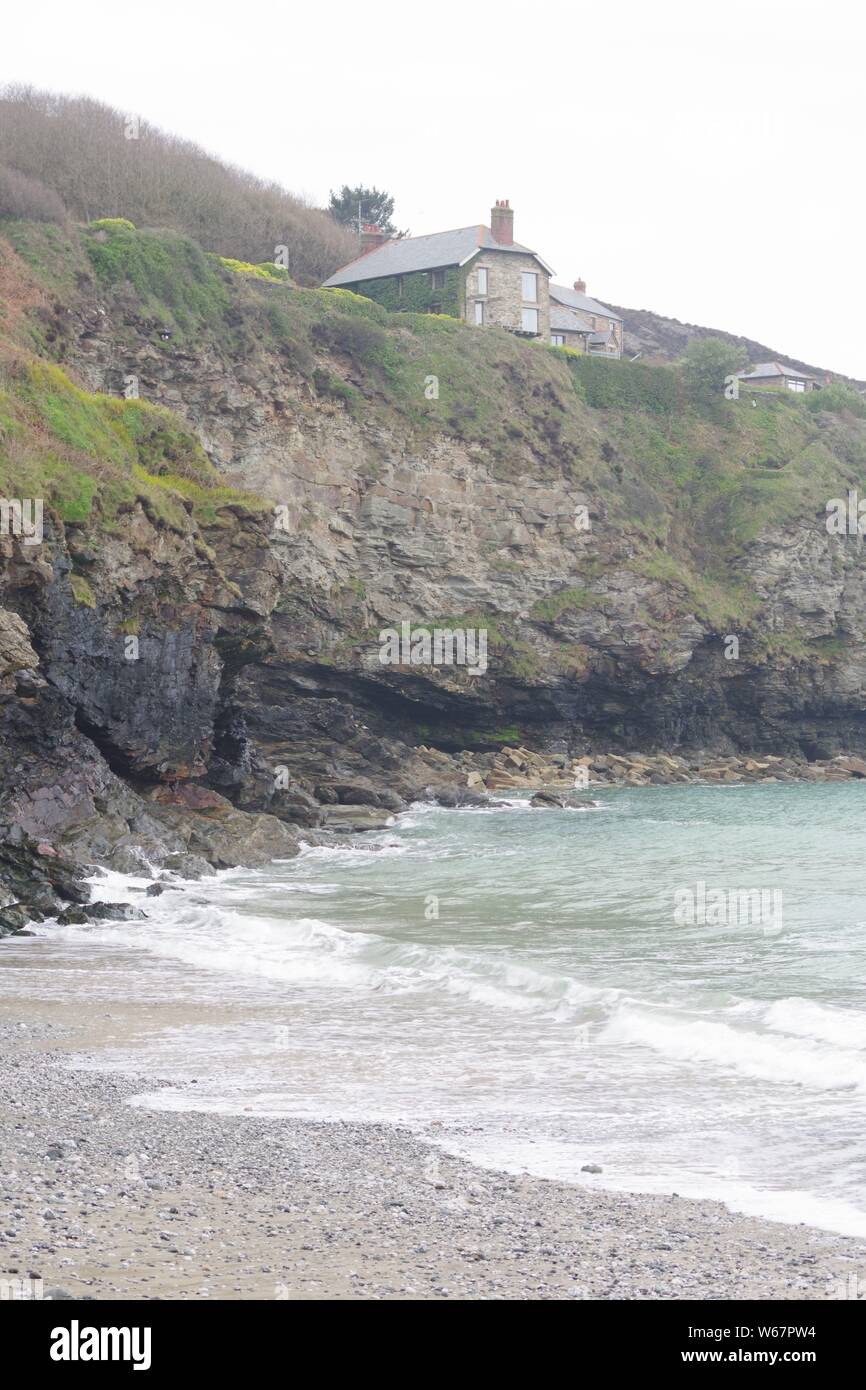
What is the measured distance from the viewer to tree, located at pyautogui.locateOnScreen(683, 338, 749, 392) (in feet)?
228

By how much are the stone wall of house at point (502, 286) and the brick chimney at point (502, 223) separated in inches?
31.7

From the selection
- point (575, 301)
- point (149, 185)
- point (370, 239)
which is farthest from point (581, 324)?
point (149, 185)

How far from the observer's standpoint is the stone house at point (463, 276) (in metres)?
63.7

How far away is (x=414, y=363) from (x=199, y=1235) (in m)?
52.7

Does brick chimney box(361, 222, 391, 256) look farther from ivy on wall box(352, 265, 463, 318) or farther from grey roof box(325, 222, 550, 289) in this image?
ivy on wall box(352, 265, 463, 318)

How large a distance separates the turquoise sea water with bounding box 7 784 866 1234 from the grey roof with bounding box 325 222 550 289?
4054 cm

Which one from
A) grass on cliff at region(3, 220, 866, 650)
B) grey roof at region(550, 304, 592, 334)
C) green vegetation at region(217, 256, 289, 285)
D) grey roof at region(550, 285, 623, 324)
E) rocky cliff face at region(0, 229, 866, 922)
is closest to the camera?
rocky cliff face at region(0, 229, 866, 922)

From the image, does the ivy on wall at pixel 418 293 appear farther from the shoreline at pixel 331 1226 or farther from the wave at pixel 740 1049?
the shoreline at pixel 331 1226

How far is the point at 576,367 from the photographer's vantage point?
220 ft

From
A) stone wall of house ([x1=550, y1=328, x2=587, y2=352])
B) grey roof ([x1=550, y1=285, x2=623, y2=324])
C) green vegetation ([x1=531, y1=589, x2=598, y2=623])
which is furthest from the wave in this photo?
grey roof ([x1=550, y1=285, x2=623, y2=324])
